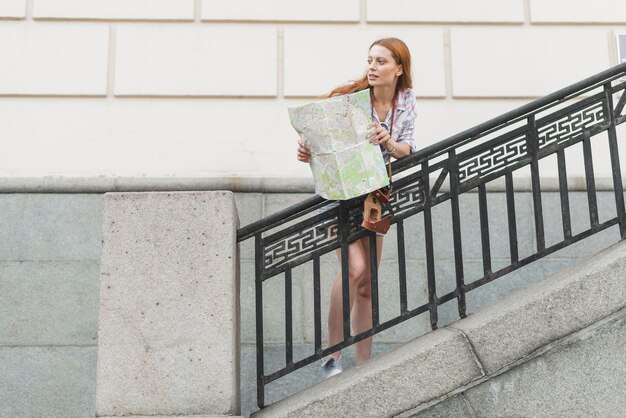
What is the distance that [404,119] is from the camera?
4.44 metres

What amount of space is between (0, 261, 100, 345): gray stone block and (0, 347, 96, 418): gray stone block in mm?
116

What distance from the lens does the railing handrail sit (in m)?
4.16

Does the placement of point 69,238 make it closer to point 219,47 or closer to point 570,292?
point 219,47

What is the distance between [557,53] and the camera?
698 cm

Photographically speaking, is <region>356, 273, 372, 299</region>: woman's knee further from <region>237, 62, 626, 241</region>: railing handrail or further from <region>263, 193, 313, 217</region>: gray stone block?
<region>263, 193, 313, 217</region>: gray stone block

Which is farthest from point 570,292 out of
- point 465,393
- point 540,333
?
point 465,393

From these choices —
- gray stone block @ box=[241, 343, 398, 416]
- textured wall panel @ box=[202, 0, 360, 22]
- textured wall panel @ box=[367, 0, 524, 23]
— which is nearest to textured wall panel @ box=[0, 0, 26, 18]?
textured wall panel @ box=[202, 0, 360, 22]

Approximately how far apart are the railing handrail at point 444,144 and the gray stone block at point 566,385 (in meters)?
1.22

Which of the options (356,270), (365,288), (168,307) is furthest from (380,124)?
(168,307)

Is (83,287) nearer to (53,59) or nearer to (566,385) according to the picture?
(53,59)

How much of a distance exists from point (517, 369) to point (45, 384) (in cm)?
401

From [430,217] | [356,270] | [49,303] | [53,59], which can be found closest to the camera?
[430,217]

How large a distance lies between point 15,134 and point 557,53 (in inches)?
194

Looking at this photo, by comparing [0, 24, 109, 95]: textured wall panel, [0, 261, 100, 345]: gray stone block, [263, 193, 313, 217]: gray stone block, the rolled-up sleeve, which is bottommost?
[0, 261, 100, 345]: gray stone block
